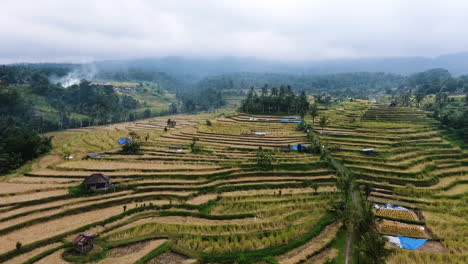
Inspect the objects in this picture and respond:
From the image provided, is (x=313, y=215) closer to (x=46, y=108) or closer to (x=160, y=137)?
(x=160, y=137)

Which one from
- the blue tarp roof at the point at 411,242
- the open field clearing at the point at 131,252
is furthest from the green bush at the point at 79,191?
the blue tarp roof at the point at 411,242

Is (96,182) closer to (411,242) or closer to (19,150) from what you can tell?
(19,150)

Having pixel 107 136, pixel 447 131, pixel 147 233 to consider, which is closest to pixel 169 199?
pixel 147 233

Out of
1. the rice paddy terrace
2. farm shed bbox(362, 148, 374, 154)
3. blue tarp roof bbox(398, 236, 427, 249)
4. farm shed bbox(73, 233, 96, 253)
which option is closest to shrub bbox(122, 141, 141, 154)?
the rice paddy terrace

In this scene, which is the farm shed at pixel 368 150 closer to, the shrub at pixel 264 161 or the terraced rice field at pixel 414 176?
the terraced rice field at pixel 414 176

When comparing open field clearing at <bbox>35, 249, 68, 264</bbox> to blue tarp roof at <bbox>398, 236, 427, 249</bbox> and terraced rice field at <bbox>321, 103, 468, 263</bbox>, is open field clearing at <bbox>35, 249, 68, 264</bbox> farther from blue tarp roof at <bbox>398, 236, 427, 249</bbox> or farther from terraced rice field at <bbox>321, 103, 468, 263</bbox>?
blue tarp roof at <bbox>398, 236, 427, 249</bbox>

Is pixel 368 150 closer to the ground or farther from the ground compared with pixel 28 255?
farther from the ground

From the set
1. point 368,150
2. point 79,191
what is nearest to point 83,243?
point 79,191
